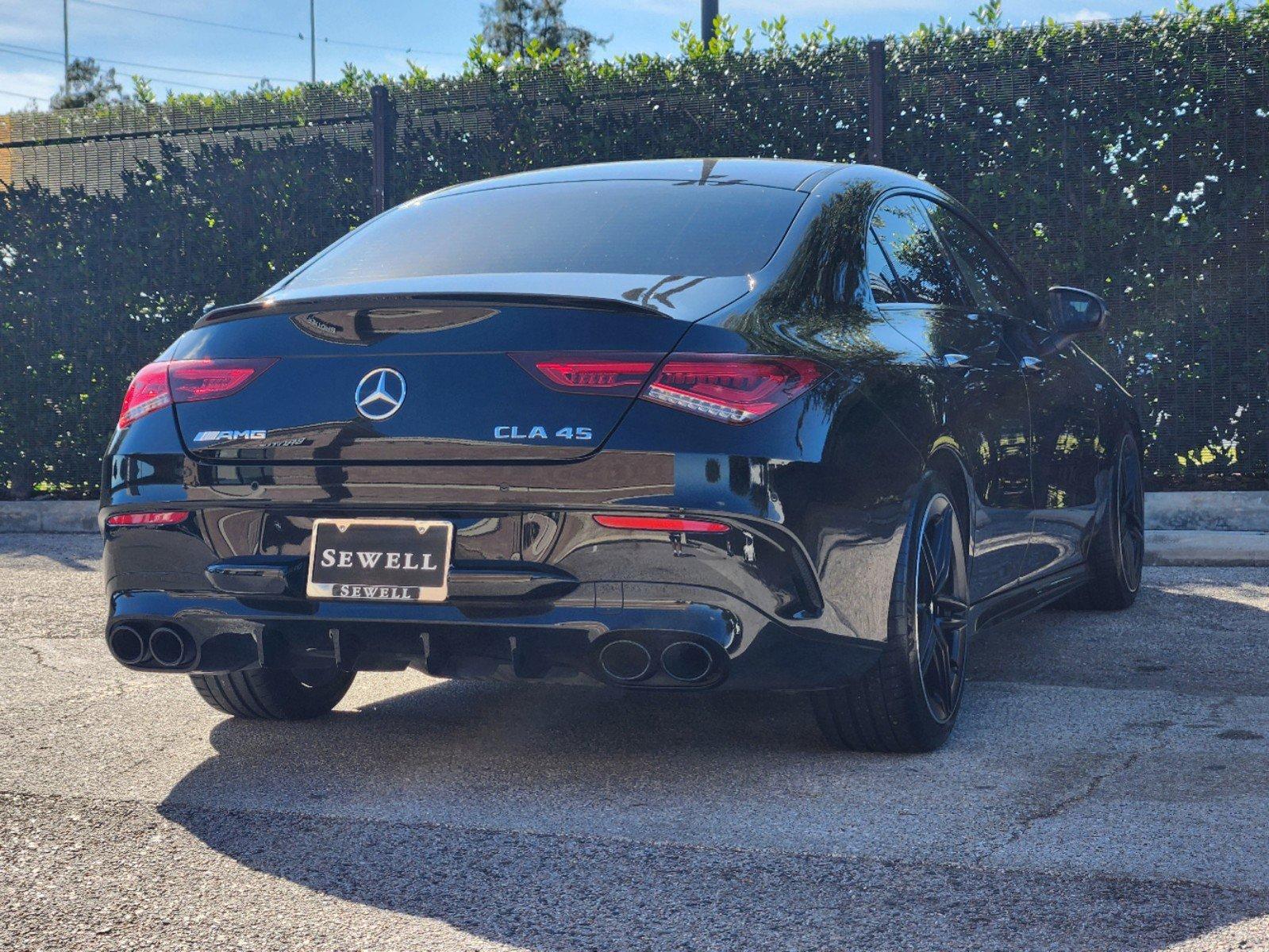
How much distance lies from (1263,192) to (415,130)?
16.5 ft

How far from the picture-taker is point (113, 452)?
390 cm

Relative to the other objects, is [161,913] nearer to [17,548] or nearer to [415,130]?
[17,548]

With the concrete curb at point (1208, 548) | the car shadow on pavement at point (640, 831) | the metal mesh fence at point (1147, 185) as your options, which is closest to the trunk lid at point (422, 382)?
the car shadow on pavement at point (640, 831)

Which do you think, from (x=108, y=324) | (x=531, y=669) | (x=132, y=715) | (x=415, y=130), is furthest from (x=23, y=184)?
(x=531, y=669)

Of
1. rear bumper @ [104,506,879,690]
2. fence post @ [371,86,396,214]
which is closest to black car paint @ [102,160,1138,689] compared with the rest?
rear bumper @ [104,506,879,690]

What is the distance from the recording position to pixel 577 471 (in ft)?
11.3

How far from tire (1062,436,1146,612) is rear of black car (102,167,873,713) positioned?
2.82 metres

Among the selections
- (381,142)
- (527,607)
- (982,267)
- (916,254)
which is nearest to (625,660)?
(527,607)

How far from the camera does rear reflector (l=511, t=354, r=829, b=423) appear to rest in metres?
3.43

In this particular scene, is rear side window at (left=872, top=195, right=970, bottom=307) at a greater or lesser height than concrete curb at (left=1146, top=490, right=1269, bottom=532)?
greater

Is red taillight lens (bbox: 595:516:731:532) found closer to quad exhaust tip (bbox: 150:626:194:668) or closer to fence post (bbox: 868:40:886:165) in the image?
quad exhaust tip (bbox: 150:626:194:668)

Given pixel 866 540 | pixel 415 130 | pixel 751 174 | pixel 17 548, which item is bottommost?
pixel 17 548

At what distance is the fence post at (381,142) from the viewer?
10.0 m

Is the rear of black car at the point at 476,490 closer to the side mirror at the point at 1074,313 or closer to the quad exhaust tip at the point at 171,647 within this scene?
the quad exhaust tip at the point at 171,647
